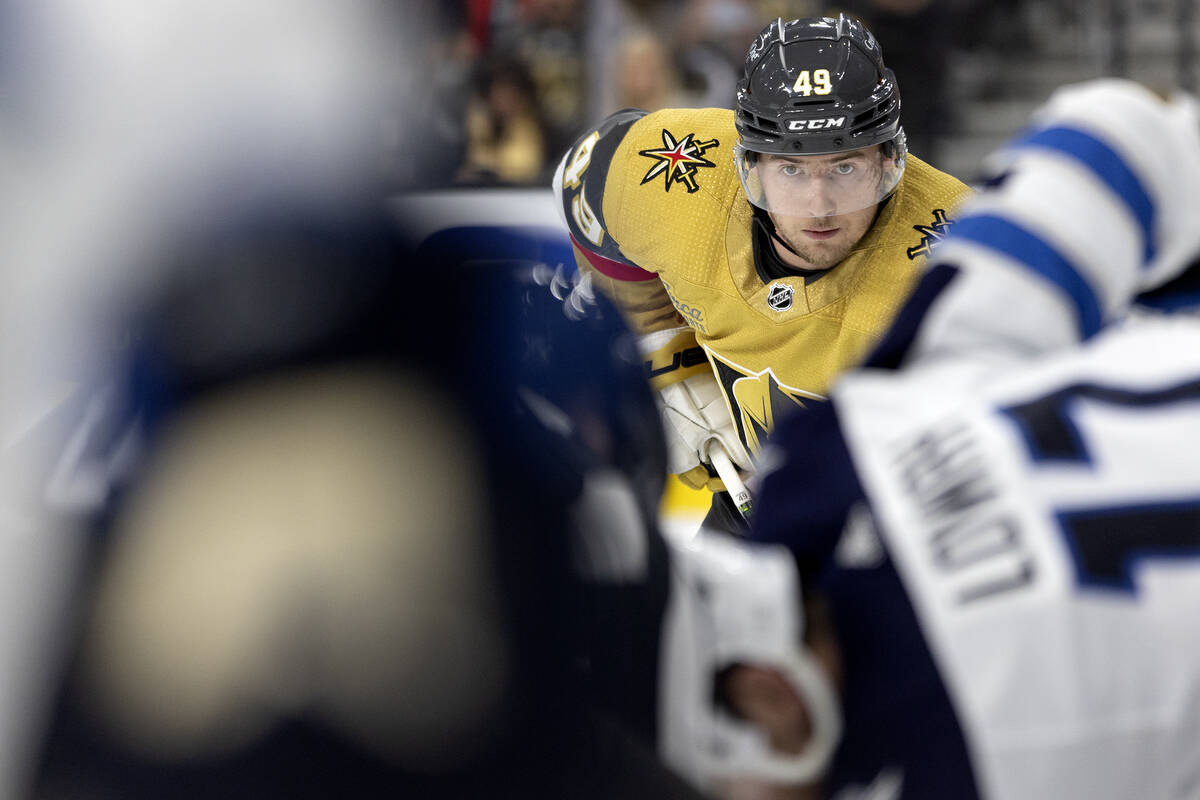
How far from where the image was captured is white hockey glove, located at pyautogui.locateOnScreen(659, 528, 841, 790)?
78 centimetres

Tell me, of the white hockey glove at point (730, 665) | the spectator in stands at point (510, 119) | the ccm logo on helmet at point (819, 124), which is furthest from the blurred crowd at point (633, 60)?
the white hockey glove at point (730, 665)

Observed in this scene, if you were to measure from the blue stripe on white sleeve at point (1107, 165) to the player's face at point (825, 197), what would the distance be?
1.31 m

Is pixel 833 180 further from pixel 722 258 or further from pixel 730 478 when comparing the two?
pixel 730 478

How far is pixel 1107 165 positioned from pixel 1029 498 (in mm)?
260

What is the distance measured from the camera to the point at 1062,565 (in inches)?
27.7

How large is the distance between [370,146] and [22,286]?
157mm

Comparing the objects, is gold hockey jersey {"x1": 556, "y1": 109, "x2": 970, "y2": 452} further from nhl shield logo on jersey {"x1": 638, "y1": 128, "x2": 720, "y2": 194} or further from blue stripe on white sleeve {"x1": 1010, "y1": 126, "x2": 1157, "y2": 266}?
blue stripe on white sleeve {"x1": 1010, "y1": 126, "x2": 1157, "y2": 266}

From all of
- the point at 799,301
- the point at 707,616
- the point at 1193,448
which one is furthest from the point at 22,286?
the point at 799,301

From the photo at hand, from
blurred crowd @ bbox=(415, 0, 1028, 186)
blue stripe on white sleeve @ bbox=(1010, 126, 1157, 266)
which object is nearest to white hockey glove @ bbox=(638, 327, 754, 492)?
blue stripe on white sleeve @ bbox=(1010, 126, 1157, 266)

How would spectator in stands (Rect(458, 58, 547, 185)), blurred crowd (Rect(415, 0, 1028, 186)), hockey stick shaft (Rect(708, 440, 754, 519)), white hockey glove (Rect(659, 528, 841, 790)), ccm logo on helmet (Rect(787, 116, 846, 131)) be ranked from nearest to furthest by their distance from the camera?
white hockey glove (Rect(659, 528, 841, 790)), ccm logo on helmet (Rect(787, 116, 846, 131)), hockey stick shaft (Rect(708, 440, 754, 519)), spectator in stands (Rect(458, 58, 547, 185)), blurred crowd (Rect(415, 0, 1028, 186))

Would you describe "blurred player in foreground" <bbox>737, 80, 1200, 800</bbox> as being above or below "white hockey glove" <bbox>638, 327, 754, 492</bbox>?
above

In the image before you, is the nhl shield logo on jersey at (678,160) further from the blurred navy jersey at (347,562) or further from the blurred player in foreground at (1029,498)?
the blurred navy jersey at (347,562)

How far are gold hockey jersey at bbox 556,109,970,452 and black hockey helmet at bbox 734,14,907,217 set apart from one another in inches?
4.0

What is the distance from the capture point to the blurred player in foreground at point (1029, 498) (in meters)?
0.70
